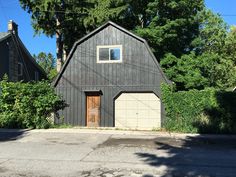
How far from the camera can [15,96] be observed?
22.7m

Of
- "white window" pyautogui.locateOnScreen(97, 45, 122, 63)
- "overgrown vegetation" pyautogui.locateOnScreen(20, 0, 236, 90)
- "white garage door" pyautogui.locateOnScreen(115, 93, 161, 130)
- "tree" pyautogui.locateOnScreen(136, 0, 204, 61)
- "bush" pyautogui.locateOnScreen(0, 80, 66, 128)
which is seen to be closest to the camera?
"bush" pyautogui.locateOnScreen(0, 80, 66, 128)

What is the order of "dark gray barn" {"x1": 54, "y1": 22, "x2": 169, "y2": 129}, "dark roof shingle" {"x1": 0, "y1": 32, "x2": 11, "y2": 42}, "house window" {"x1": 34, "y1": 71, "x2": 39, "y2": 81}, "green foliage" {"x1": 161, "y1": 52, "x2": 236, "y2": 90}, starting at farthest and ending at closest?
"house window" {"x1": 34, "y1": 71, "x2": 39, "y2": 81}, "dark roof shingle" {"x1": 0, "y1": 32, "x2": 11, "y2": 42}, "green foliage" {"x1": 161, "y1": 52, "x2": 236, "y2": 90}, "dark gray barn" {"x1": 54, "y1": 22, "x2": 169, "y2": 129}

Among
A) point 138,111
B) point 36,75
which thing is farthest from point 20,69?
point 138,111

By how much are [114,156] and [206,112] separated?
9.37 metres

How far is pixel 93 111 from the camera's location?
23938 millimetres

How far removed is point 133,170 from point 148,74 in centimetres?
1365

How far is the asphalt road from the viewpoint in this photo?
32.3 ft

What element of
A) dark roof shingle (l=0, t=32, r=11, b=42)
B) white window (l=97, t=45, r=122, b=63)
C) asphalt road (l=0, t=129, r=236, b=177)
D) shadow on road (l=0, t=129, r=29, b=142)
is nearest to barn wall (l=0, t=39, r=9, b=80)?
dark roof shingle (l=0, t=32, r=11, b=42)

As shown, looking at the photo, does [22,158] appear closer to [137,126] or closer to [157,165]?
[157,165]

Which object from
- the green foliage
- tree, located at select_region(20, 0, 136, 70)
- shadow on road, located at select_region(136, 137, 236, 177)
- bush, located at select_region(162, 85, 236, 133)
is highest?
tree, located at select_region(20, 0, 136, 70)

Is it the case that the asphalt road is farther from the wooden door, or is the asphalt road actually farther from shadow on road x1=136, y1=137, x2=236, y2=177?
the wooden door

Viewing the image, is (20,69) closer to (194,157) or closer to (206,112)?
(206,112)

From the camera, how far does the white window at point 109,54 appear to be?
2381 cm

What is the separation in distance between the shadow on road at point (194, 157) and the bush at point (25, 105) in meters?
8.23
